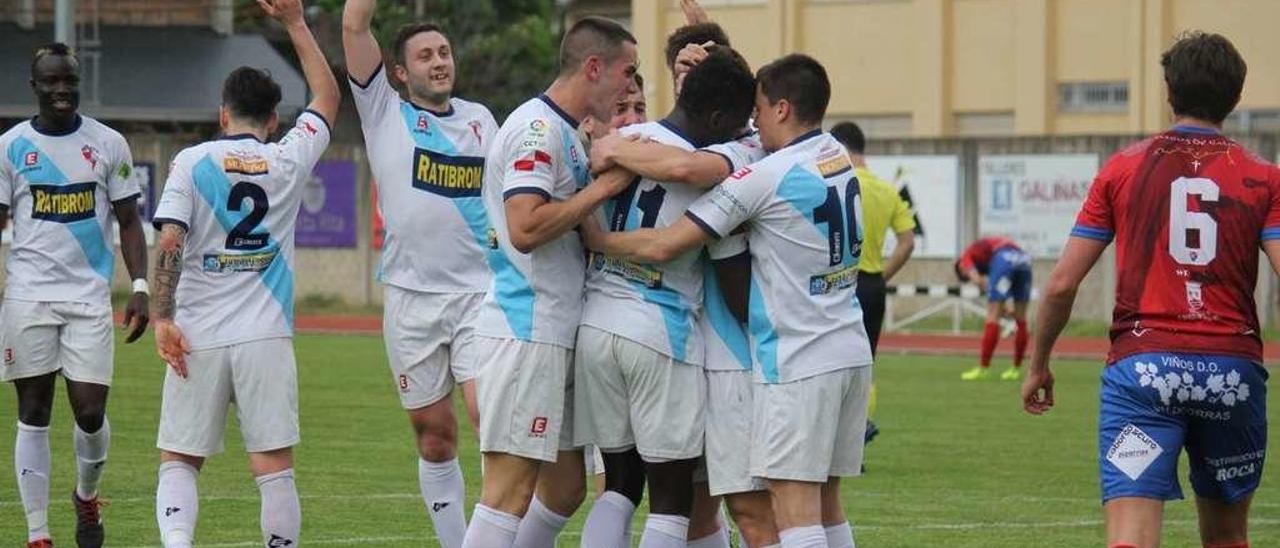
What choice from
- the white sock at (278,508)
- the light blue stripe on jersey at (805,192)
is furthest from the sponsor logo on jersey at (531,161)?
the white sock at (278,508)

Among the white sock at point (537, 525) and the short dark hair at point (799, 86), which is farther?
the white sock at point (537, 525)

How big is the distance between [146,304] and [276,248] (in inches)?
54.7

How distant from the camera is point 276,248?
9.20m

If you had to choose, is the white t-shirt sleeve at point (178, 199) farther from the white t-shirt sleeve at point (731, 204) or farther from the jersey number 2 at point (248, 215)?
the white t-shirt sleeve at point (731, 204)

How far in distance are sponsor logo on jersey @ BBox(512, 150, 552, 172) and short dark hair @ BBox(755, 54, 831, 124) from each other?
2.58 feet

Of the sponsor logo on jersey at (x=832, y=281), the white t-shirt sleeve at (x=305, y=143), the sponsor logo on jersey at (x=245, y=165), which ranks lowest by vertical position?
the sponsor logo on jersey at (x=832, y=281)

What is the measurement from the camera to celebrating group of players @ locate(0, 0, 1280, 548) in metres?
7.50

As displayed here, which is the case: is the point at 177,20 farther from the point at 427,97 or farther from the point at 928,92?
the point at 427,97

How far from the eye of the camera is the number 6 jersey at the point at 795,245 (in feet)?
25.1

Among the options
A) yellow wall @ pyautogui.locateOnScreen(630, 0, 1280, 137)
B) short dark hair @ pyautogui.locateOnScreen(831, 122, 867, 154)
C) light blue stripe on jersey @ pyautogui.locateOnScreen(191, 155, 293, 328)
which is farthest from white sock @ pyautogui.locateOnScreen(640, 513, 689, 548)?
yellow wall @ pyautogui.locateOnScreen(630, 0, 1280, 137)

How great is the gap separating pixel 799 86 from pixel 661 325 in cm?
94

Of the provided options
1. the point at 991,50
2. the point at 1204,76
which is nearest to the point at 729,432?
the point at 1204,76

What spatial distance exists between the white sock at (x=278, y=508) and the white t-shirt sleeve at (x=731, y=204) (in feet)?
7.67

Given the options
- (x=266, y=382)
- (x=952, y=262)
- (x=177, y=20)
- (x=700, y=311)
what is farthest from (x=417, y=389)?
(x=177, y=20)
